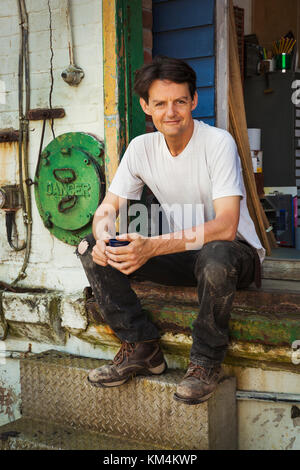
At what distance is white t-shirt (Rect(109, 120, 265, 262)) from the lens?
244 cm

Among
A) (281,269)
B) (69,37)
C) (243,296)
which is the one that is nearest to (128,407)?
(243,296)

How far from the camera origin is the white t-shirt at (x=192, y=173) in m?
2.44

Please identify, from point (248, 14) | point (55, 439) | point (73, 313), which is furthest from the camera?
point (248, 14)

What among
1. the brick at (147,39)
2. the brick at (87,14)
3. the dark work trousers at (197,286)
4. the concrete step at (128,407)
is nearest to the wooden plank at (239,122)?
the brick at (147,39)

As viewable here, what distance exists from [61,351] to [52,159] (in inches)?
50.9

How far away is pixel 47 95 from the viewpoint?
132 inches

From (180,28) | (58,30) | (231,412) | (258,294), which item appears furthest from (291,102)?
(231,412)

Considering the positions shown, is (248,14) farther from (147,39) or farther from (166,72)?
(166,72)

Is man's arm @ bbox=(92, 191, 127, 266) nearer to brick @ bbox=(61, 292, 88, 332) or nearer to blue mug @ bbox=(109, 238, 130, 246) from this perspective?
blue mug @ bbox=(109, 238, 130, 246)

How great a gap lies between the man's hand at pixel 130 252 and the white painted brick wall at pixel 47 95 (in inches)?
41.5

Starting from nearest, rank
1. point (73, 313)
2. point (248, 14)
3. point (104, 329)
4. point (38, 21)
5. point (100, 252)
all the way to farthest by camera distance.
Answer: point (100, 252) < point (104, 329) < point (73, 313) < point (38, 21) < point (248, 14)

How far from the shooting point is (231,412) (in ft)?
8.68

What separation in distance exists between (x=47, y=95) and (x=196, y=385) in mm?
2149
